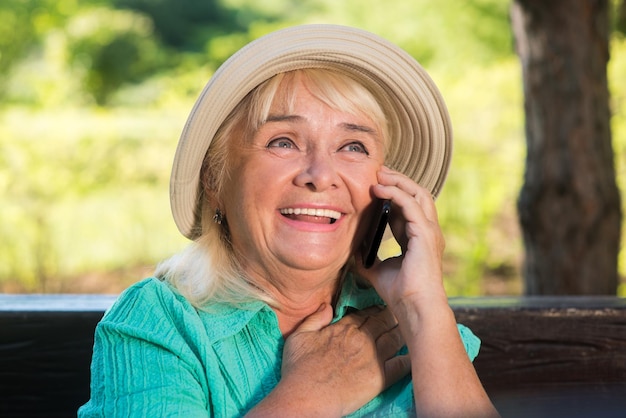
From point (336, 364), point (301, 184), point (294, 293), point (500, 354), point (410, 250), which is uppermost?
point (301, 184)

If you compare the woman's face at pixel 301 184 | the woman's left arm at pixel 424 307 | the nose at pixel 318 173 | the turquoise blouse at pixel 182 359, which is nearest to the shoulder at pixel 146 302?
the turquoise blouse at pixel 182 359

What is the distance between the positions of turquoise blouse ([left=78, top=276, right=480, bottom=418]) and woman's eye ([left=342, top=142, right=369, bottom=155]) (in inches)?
15.5

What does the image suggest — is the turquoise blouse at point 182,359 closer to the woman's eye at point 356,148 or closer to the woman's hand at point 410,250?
the woman's hand at point 410,250

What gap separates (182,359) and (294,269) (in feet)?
1.07

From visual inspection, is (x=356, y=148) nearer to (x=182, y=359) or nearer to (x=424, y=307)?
(x=424, y=307)

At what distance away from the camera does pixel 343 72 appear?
1.91 metres

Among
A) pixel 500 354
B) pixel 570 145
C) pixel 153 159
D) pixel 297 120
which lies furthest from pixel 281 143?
pixel 153 159

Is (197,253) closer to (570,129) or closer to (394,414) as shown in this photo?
(394,414)

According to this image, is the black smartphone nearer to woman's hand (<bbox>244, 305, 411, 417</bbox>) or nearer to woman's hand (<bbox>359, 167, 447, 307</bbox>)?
woman's hand (<bbox>359, 167, 447, 307</bbox>)

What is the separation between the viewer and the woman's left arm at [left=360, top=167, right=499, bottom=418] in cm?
174

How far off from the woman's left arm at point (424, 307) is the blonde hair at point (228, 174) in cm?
20

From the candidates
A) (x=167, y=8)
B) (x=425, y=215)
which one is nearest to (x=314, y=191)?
(x=425, y=215)

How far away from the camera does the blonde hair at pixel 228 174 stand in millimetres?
1846

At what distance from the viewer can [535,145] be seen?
13.6 ft
